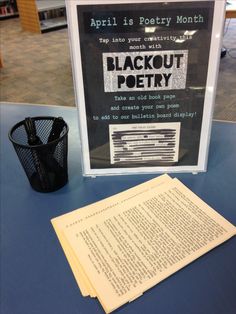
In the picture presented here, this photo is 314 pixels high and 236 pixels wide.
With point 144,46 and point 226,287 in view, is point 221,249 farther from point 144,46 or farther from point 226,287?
point 144,46

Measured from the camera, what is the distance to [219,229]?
0.67 m

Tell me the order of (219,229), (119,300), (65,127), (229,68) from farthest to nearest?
(229,68), (65,127), (219,229), (119,300)

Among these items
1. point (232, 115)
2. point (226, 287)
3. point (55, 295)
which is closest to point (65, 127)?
point (55, 295)

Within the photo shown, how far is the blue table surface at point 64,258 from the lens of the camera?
545 mm

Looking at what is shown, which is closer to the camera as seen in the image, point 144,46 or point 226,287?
point 226,287

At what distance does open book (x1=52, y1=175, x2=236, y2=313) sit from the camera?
0.57 metres

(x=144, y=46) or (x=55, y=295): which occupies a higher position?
(x=144, y=46)

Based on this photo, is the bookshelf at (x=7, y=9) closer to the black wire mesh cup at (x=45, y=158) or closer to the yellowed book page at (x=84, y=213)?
the black wire mesh cup at (x=45, y=158)

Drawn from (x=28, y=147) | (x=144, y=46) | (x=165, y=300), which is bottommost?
(x=165, y=300)

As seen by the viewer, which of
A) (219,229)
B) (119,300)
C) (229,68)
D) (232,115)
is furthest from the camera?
(229,68)

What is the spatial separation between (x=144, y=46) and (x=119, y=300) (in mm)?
514

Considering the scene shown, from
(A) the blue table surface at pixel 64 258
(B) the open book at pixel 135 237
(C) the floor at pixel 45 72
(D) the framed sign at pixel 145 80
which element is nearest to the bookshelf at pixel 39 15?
(C) the floor at pixel 45 72

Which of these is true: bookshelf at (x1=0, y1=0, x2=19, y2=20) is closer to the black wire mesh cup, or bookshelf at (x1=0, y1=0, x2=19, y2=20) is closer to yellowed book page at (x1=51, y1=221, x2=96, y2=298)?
the black wire mesh cup

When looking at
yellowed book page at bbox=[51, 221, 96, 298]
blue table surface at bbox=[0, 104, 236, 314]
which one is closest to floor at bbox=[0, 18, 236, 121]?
blue table surface at bbox=[0, 104, 236, 314]
